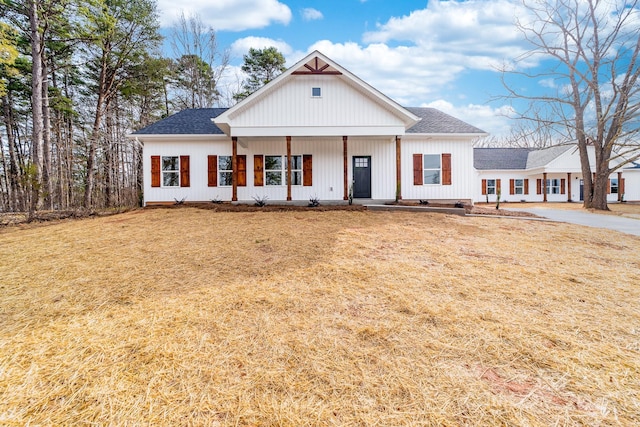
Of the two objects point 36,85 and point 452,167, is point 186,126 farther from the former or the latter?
point 452,167

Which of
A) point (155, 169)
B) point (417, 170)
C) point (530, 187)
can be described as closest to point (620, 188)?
point (530, 187)

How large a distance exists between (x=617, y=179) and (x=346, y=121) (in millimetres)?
26732

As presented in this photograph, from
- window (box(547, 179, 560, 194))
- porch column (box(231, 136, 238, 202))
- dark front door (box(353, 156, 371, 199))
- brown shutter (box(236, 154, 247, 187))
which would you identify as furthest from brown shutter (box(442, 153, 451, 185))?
window (box(547, 179, 560, 194))

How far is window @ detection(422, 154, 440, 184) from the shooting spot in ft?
42.5

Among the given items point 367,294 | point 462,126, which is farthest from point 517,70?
point 367,294

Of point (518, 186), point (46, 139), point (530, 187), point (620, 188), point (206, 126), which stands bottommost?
point (620, 188)

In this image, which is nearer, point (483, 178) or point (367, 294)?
point (367, 294)

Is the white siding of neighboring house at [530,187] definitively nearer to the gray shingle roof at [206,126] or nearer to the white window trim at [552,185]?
the white window trim at [552,185]

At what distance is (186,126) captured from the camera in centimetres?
1304

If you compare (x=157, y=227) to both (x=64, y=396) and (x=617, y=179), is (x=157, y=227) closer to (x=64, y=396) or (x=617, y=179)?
(x=64, y=396)

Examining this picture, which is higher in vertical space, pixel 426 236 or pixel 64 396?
pixel 426 236

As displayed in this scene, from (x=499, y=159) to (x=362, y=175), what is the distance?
1797cm

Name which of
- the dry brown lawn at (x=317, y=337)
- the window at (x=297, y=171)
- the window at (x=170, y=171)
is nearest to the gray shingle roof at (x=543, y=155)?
the window at (x=297, y=171)

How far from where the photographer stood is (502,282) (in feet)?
12.6
